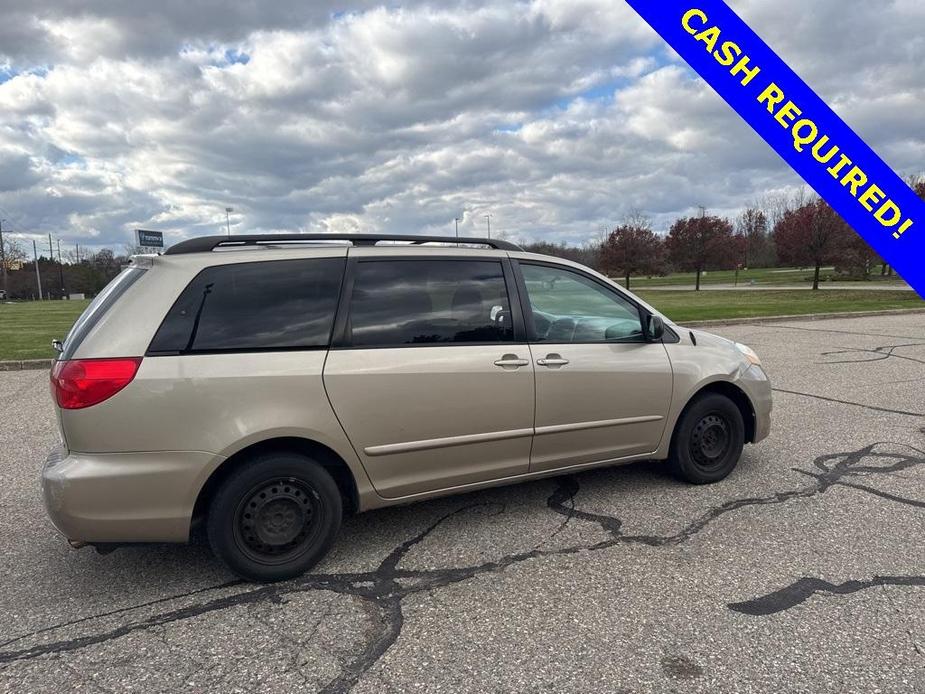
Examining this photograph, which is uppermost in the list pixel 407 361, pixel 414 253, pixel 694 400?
pixel 414 253

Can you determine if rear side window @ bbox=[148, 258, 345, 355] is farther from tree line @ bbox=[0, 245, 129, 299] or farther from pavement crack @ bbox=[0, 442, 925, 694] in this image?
tree line @ bbox=[0, 245, 129, 299]

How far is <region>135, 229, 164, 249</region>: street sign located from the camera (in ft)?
166

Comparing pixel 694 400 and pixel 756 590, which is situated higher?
pixel 694 400

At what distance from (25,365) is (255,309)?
9839 mm

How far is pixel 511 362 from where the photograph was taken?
3701 mm

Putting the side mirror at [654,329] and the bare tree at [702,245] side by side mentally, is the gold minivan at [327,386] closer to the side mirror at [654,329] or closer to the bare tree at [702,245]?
the side mirror at [654,329]

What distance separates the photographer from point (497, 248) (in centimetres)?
406

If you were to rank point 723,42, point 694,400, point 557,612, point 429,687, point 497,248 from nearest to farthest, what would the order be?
point 429,687, point 557,612, point 723,42, point 497,248, point 694,400

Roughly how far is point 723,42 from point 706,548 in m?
2.68

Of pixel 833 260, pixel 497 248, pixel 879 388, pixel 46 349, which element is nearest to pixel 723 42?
pixel 497 248

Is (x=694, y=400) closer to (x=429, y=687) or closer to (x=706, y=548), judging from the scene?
(x=706, y=548)

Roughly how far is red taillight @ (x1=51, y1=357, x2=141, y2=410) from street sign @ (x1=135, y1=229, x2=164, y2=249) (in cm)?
5021

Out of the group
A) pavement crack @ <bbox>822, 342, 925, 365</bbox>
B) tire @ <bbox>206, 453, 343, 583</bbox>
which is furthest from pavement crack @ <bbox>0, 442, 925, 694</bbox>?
pavement crack @ <bbox>822, 342, 925, 365</bbox>

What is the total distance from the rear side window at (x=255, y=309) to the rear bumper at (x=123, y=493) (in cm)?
54
